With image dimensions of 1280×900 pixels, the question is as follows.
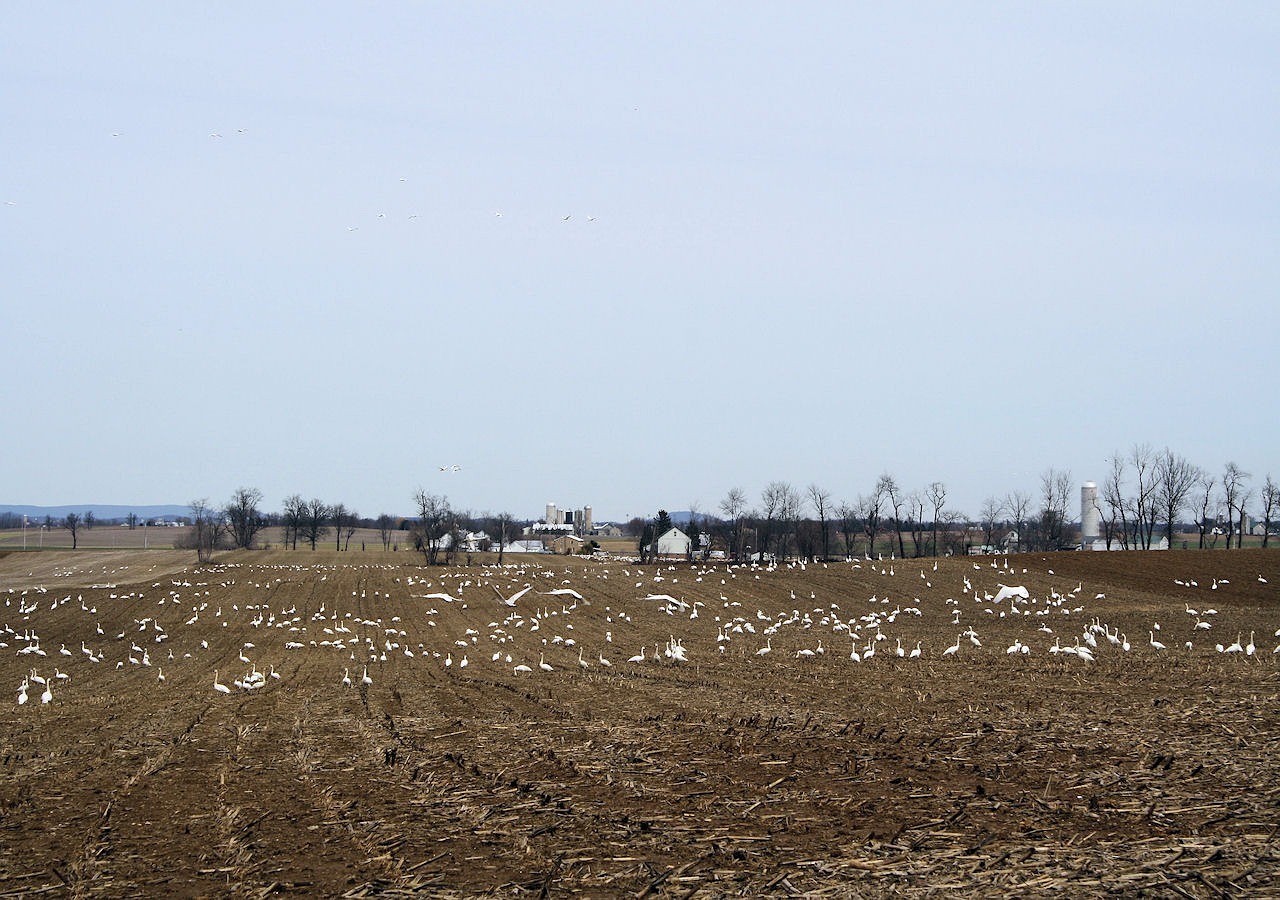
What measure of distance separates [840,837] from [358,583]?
51997 millimetres

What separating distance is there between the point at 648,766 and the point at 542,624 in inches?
Result: 981

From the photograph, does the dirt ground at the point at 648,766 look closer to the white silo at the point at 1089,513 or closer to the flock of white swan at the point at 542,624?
the flock of white swan at the point at 542,624

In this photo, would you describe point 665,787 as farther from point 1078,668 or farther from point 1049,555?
point 1049,555

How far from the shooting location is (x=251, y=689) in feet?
69.9

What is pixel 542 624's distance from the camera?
37000 mm

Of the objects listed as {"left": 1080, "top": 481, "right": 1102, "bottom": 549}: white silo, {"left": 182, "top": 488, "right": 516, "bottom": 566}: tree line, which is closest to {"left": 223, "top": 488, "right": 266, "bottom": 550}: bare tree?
{"left": 182, "top": 488, "right": 516, "bottom": 566}: tree line

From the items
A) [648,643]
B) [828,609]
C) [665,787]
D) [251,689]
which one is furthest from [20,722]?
[828,609]

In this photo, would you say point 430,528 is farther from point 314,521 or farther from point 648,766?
point 648,766

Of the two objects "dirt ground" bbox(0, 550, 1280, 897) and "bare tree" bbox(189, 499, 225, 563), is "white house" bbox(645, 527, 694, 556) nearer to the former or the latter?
"bare tree" bbox(189, 499, 225, 563)

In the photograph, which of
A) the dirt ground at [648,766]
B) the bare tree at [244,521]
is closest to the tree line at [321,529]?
the bare tree at [244,521]

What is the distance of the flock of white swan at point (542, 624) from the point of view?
2645 cm

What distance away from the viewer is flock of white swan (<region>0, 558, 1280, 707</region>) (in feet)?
86.8

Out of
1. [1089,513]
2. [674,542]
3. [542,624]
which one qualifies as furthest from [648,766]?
[674,542]

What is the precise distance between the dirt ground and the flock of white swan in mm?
323
